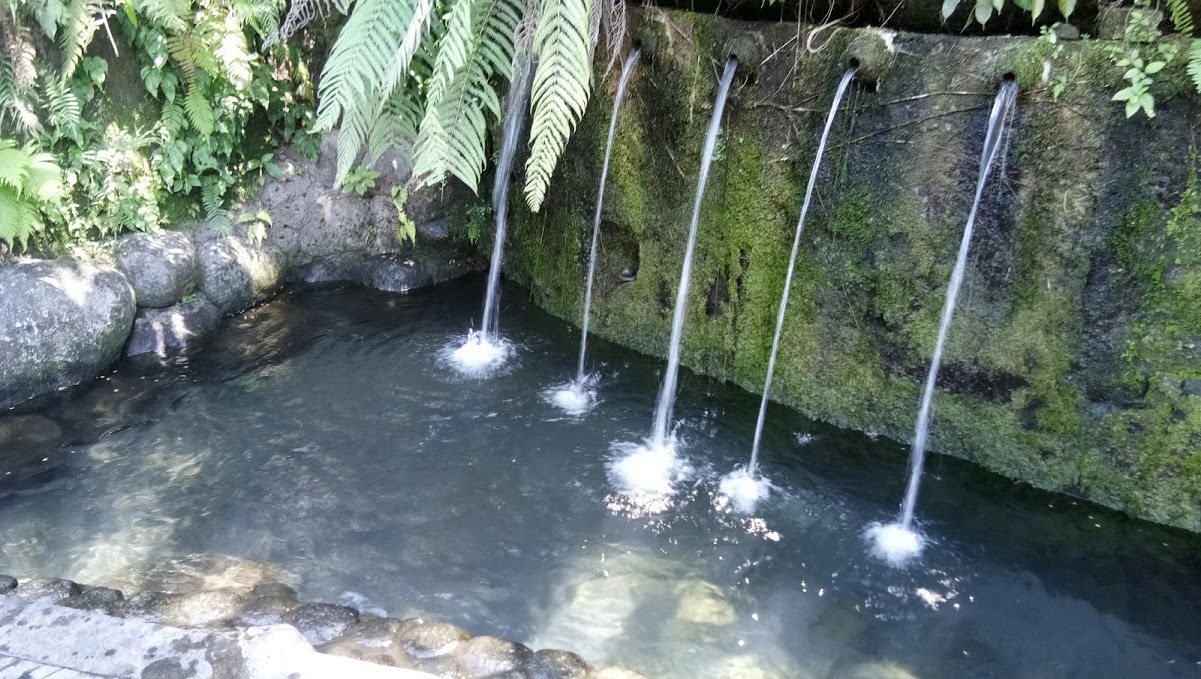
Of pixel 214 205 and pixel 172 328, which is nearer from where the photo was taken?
pixel 172 328

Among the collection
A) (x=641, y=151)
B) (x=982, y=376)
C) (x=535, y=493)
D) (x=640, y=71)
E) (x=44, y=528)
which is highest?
(x=640, y=71)

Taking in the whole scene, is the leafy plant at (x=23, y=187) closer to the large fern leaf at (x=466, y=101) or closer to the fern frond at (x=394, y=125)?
the fern frond at (x=394, y=125)

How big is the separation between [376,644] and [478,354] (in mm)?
2699

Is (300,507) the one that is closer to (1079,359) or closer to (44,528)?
(44,528)

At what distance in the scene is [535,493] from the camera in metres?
4.07

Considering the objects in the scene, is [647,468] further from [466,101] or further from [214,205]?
[214,205]

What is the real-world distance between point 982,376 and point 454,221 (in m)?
4.22

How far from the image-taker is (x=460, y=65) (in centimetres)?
348

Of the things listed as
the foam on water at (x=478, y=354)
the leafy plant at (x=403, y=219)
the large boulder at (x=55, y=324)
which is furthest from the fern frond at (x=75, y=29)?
the foam on water at (x=478, y=354)

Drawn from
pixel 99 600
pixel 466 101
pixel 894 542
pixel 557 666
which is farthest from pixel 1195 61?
pixel 99 600

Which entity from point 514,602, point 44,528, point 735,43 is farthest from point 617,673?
point 735,43

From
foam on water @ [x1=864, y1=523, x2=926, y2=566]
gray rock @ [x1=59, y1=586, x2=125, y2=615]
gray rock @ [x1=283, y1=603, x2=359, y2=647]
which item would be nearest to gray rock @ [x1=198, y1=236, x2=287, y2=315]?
gray rock @ [x1=59, y1=586, x2=125, y2=615]

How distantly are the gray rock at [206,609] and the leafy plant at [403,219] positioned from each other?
12.4 ft

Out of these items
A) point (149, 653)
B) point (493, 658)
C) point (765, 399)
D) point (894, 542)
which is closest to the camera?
point (149, 653)
